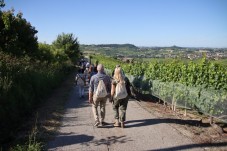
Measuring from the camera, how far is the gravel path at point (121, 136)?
734 cm

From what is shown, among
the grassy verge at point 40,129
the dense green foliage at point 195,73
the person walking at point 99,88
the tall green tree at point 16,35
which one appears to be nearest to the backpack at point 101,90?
the person walking at point 99,88

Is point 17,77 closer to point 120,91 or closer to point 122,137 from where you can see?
point 120,91

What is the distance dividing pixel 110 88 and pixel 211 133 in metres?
3.33

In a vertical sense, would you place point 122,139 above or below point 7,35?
below

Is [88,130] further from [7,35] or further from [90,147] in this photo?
[7,35]

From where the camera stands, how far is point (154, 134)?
8.52 m

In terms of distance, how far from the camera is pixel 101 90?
29.8ft

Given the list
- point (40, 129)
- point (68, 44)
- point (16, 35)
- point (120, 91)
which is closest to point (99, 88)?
point (120, 91)

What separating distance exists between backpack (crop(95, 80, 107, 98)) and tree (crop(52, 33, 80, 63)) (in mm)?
51645

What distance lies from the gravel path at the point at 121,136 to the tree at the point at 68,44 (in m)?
50.7

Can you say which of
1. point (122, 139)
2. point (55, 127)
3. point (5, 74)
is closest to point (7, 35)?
point (5, 74)

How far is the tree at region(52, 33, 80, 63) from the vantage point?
60750 millimetres

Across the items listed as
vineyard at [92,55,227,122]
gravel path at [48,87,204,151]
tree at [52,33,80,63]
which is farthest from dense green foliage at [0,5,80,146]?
tree at [52,33,80,63]

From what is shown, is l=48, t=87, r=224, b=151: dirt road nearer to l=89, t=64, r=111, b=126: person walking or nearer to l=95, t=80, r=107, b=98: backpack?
l=89, t=64, r=111, b=126: person walking
